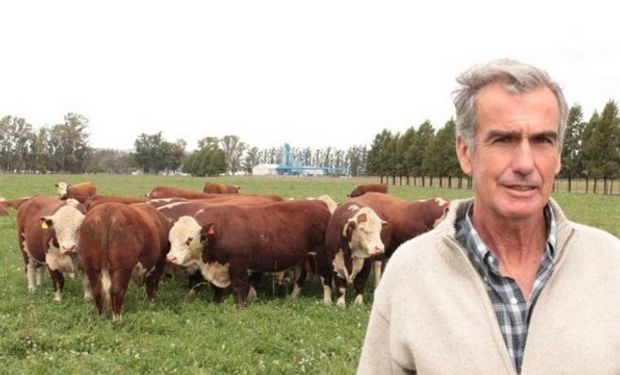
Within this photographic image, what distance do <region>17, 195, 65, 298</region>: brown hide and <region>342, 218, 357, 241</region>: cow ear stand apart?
4.84 meters

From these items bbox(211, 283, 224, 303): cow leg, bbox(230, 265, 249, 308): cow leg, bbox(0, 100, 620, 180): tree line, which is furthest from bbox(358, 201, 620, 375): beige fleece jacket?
bbox(0, 100, 620, 180): tree line

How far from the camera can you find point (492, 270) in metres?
2.41

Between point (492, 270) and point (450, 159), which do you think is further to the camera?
point (450, 159)

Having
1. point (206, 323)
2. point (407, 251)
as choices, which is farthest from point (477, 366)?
point (206, 323)

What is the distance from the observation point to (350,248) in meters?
11.5

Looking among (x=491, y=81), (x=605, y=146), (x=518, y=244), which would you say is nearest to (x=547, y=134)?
(x=491, y=81)

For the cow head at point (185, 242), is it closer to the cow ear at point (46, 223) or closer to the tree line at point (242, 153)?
the cow ear at point (46, 223)

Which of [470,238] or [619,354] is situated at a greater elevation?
[470,238]

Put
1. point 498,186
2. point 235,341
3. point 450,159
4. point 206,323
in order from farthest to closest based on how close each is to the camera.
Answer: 1. point 450,159
2. point 206,323
3. point 235,341
4. point 498,186

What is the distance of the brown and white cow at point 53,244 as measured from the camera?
10.6m

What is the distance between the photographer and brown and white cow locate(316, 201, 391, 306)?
37.1 ft

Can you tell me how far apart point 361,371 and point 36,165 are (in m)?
130

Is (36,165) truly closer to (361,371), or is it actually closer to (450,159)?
(450,159)

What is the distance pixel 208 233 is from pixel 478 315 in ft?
30.1
